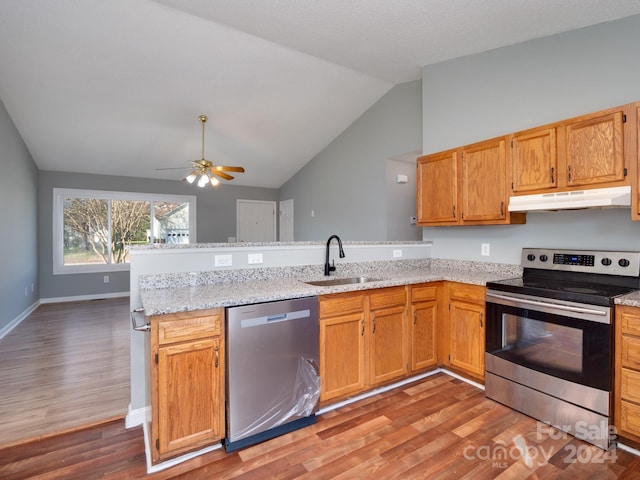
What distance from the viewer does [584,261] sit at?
2338mm

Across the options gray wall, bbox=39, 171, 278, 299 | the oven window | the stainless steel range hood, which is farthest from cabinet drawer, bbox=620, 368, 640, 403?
gray wall, bbox=39, 171, 278, 299

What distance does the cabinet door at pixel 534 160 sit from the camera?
7.71ft

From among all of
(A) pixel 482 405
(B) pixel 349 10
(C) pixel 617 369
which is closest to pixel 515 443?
(A) pixel 482 405

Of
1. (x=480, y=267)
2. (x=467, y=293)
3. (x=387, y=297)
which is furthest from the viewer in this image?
(x=480, y=267)

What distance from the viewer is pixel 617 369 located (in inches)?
73.8

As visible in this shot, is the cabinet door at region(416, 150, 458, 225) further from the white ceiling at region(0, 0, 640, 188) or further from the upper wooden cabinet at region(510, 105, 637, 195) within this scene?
the white ceiling at region(0, 0, 640, 188)

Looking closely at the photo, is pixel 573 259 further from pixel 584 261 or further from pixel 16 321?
pixel 16 321

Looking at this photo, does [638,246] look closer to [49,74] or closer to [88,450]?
[88,450]

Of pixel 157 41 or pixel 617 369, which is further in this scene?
pixel 157 41

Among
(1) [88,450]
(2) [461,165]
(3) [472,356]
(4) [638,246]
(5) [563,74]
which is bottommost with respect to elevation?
(1) [88,450]

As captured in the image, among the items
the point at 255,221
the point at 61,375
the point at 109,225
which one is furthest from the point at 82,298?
the point at 61,375

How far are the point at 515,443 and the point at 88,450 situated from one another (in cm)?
250

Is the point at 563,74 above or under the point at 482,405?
above

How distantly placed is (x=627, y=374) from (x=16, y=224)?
658cm
